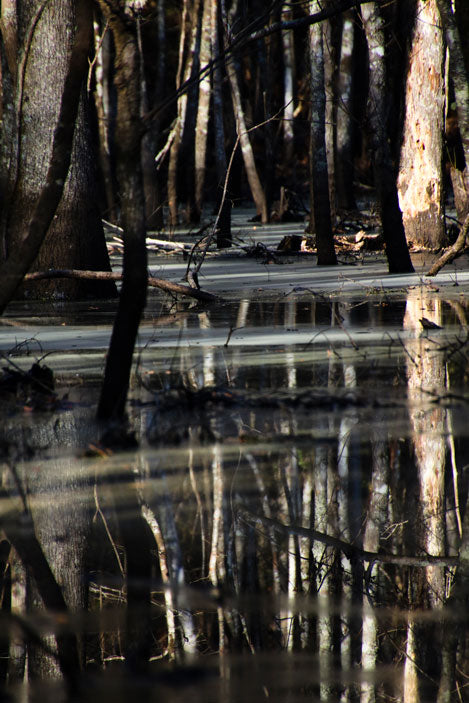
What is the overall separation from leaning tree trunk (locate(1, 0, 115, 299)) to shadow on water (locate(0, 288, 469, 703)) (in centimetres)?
398

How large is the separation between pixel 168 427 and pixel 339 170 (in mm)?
18478

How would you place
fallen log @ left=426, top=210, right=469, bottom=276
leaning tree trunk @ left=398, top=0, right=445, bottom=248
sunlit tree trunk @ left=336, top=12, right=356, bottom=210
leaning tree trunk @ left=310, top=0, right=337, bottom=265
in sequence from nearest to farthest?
fallen log @ left=426, top=210, right=469, bottom=276 < leaning tree trunk @ left=310, top=0, right=337, bottom=265 < leaning tree trunk @ left=398, top=0, right=445, bottom=248 < sunlit tree trunk @ left=336, top=12, right=356, bottom=210

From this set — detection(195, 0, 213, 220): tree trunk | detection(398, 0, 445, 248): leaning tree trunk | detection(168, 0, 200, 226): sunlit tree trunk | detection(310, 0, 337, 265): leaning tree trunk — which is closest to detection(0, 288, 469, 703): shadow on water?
detection(310, 0, 337, 265): leaning tree trunk

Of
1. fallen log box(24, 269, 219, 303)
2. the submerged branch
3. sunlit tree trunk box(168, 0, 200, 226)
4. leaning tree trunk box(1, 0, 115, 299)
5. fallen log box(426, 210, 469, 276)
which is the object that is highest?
sunlit tree trunk box(168, 0, 200, 226)

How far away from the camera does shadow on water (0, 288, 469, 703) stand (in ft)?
7.50

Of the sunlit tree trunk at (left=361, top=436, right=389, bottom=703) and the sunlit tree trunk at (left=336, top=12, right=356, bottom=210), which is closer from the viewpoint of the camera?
the sunlit tree trunk at (left=361, top=436, right=389, bottom=703)

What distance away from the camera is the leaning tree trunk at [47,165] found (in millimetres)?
8586

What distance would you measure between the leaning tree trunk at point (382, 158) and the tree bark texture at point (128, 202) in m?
6.36

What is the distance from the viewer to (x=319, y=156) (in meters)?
11.3

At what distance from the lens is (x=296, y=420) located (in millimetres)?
4207

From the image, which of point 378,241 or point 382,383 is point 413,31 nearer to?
point 378,241

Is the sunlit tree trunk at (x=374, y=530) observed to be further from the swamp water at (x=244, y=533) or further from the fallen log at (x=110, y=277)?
the fallen log at (x=110, y=277)

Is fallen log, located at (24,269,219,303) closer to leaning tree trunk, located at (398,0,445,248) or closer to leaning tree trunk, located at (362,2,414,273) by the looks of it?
leaning tree trunk, located at (362,2,414,273)

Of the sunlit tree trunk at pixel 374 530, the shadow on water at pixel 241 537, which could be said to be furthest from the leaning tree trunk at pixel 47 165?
the sunlit tree trunk at pixel 374 530
